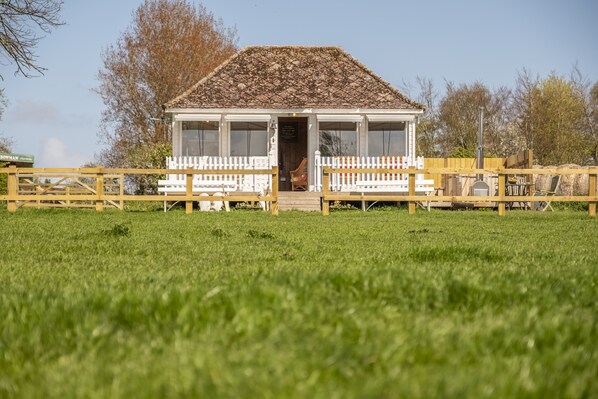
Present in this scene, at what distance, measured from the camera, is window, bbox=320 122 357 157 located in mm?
28156

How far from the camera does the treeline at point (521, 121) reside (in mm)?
44197

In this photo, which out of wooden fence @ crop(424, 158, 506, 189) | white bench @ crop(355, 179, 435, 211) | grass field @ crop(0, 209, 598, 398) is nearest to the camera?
grass field @ crop(0, 209, 598, 398)

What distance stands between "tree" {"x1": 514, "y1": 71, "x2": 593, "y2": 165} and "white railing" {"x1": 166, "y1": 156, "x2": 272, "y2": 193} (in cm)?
2494

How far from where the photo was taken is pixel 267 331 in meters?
2.80

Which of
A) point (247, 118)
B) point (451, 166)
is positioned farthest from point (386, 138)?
point (451, 166)

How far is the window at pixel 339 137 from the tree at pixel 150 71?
1691 cm

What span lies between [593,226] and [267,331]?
12515 millimetres

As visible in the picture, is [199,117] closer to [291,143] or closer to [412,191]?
[291,143]

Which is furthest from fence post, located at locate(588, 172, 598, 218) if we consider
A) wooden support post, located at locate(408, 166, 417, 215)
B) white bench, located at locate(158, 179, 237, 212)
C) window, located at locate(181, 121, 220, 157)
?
window, located at locate(181, 121, 220, 157)

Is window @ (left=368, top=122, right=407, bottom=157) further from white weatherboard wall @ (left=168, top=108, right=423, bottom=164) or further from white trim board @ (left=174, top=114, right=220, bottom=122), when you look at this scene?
white trim board @ (left=174, top=114, right=220, bottom=122)

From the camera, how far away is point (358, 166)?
2622 centimetres

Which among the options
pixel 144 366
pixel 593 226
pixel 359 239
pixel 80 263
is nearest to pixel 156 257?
pixel 80 263

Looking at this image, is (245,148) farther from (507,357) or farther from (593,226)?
(507,357)

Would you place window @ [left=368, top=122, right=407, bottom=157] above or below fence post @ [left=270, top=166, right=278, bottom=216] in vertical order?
above
